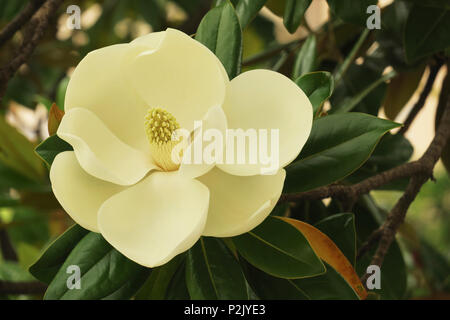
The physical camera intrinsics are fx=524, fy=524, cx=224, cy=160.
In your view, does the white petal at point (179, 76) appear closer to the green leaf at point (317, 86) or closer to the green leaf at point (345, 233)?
the green leaf at point (317, 86)

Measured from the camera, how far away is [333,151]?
1.58 ft

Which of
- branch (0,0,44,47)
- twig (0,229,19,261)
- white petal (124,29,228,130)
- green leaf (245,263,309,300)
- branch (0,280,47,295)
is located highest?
branch (0,0,44,47)

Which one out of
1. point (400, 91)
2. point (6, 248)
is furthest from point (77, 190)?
point (6, 248)

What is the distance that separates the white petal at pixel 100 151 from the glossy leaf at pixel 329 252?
146 millimetres

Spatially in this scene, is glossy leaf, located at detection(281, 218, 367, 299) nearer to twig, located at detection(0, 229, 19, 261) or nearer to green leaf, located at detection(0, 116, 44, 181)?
green leaf, located at detection(0, 116, 44, 181)

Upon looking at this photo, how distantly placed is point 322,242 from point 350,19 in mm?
236

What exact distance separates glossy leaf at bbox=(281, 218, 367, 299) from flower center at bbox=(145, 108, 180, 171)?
12 centimetres

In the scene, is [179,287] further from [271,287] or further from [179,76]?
[179,76]

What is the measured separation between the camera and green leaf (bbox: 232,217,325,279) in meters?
0.44

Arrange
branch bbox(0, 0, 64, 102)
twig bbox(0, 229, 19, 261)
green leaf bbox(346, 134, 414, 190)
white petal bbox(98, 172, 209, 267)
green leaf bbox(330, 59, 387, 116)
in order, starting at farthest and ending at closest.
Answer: twig bbox(0, 229, 19, 261), green leaf bbox(330, 59, 387, 116), green leaf bbox(346, 134, 414, 190), branch bbox(0, 0, 64, 102), white petal bbox(98, 172, 209, 267)

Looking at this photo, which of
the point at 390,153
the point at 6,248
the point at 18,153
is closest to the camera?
the point at 390,153

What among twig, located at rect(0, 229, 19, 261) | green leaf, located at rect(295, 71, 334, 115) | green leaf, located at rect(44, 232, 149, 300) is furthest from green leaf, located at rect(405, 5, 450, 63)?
twig, located at rect(0, 229, 19, 261)

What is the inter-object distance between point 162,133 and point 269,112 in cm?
9

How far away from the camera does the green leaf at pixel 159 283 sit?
52 cm
